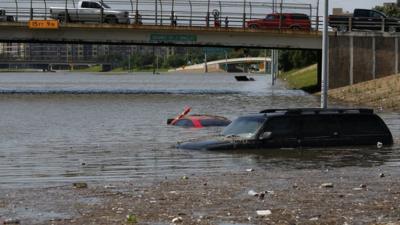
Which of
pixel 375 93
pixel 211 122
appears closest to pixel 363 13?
pixel 375 93

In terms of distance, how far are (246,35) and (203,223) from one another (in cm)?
5544

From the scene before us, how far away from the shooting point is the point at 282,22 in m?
70.1

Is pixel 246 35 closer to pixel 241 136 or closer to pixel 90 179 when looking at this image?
pixel 241 136

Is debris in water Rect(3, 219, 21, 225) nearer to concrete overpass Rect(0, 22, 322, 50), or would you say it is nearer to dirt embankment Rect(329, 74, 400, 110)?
dirt embankment Rect(329, 74, 400, 110)

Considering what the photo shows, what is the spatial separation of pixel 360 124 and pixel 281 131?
2.42 m

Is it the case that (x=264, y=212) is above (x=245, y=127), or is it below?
above

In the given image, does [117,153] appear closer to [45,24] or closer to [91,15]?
[45,24]

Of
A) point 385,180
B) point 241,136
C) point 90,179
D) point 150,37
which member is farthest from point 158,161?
point 150,37

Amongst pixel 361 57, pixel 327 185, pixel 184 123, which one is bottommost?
pixel 184 123

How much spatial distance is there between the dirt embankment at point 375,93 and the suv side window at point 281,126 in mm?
25354

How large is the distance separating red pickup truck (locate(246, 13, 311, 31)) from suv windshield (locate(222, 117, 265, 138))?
4511 cm

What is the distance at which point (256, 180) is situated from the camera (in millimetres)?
17000

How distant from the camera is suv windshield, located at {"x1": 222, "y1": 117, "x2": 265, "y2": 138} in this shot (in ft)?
75.8

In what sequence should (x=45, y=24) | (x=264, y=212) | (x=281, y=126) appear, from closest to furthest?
(x=264, y=212)
(x=281, y=126)
(x=45, y=24)
